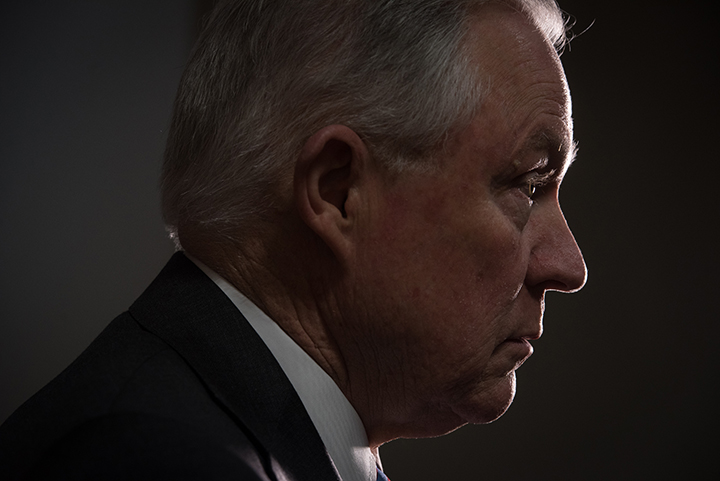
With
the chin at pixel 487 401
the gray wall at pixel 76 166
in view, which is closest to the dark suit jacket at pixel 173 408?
the chin at pixel 487 401

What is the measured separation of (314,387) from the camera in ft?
2.52

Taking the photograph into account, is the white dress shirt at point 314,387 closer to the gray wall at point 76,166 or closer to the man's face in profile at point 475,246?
the man's face in profile at point 475,246

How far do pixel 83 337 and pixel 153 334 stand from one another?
1.17 meters

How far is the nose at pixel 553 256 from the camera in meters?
0.83

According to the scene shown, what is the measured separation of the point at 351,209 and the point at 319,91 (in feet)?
0.49

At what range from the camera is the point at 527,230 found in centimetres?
83

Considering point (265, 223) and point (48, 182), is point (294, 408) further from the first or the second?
point (48, 182)

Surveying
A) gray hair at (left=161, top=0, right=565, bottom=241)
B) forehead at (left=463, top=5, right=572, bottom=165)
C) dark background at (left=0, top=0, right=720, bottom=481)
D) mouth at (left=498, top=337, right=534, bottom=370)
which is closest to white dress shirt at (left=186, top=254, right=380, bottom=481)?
gray hair at (left=161, top=0, right=565, bottom=241)

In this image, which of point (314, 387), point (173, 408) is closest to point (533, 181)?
point (314, 387)

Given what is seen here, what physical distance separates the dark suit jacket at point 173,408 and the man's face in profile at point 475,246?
0.53 ft

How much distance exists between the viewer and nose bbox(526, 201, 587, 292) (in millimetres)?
834

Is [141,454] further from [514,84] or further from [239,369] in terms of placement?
[514,84]

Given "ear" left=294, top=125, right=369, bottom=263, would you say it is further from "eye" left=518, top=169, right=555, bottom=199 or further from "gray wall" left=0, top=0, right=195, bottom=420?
"gray wall" left=0, top=0, right=195, bottom=420

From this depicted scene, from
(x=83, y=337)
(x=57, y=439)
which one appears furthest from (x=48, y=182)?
(x=57, y=439)
